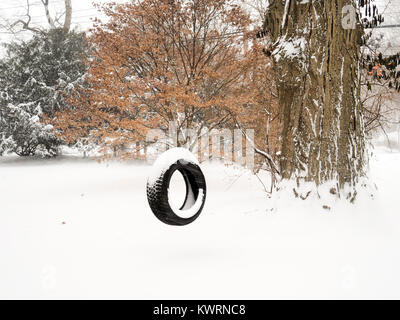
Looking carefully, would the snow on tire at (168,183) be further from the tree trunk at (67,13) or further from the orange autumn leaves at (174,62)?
the tree trunk at (67,13)

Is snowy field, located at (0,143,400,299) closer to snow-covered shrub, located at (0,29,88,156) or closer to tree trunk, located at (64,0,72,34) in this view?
snow-covered shrub, located at (0,29,88,156)

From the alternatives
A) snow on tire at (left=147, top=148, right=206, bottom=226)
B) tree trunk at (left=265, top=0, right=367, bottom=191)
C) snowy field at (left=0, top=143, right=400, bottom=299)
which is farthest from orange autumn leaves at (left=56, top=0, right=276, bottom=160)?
snow on tire at (left=147, top=148, right=206, bottom=226)

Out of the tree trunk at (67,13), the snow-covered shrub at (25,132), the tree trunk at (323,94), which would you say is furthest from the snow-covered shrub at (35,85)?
the tree trunk at (323,94)

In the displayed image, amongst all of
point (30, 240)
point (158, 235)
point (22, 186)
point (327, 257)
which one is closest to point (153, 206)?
point (158, 235)

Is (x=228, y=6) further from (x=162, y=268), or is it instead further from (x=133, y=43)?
(x=162, y=268)

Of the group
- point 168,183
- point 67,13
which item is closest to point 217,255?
point 168,183

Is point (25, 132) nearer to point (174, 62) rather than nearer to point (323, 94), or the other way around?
point (174, 62)

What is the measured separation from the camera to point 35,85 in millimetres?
17078

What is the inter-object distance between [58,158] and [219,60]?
12.9 meters

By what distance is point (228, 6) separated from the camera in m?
8.15

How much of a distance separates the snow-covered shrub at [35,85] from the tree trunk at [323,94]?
15229mm

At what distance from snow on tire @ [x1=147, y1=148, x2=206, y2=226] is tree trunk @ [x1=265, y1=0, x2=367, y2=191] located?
4.17ft

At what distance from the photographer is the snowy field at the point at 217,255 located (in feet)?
7.48

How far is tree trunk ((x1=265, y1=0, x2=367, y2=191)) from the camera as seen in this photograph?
365 centimetres
